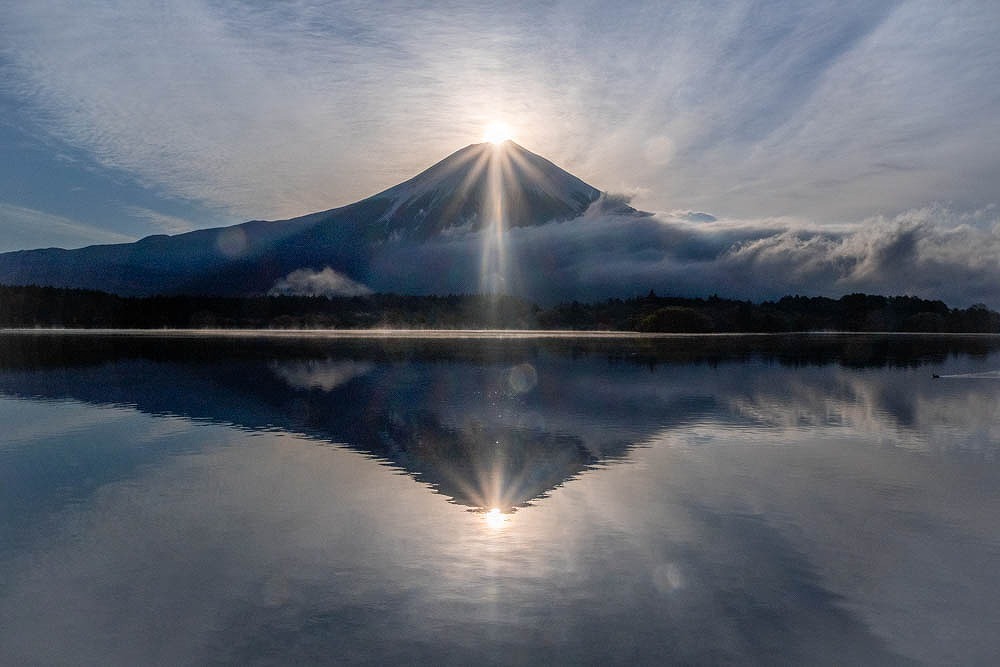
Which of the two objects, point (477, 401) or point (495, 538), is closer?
point (495, 538)

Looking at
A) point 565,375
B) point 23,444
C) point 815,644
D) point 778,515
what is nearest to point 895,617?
point 815,644

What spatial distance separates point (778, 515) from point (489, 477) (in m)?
8.41

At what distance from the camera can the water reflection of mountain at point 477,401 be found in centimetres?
2622

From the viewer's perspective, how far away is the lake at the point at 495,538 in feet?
38.8

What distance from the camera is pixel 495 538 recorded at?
1669 cm

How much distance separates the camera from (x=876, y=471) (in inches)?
972

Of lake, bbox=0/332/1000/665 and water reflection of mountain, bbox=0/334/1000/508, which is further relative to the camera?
water reflection of mountain, bbox=0/334/1000/508

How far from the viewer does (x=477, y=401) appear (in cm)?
4316

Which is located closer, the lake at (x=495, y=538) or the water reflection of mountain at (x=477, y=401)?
the lake at (x=495, y=538)

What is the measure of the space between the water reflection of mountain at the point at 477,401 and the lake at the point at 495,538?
1.06 ft

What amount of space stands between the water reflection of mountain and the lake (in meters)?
0.32

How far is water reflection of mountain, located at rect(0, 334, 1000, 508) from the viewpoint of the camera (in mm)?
26219

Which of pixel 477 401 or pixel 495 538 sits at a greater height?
pixel 495 538

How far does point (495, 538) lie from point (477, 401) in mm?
26503
